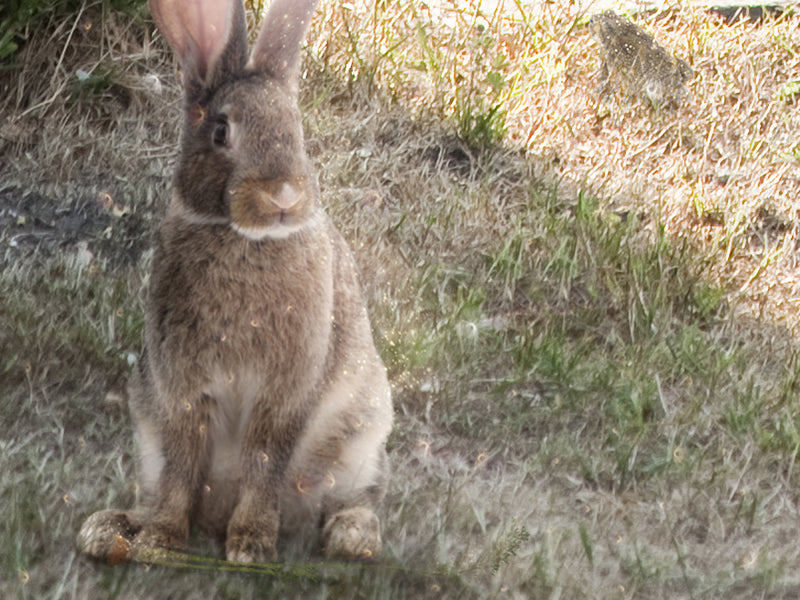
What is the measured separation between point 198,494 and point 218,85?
1.09 metres

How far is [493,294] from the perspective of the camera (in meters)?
4.82

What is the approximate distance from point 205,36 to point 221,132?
254mm

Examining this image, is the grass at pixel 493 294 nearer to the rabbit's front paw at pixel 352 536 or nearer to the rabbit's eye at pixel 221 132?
the rabbit's front paw at pixel 352 536

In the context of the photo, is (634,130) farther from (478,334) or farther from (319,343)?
(319,343)

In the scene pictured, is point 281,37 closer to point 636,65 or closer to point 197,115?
point 197,115

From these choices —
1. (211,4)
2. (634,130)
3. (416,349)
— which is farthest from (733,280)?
(211,4)

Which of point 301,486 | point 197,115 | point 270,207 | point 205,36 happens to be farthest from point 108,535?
point 205,36

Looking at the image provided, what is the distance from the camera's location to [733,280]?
16.4 ft

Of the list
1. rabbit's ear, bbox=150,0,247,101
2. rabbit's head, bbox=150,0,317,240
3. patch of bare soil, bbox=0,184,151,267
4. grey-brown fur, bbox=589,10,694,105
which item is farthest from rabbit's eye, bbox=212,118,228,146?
grey-brown fur, bbox=589,10,694,105

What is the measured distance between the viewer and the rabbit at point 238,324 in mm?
2871

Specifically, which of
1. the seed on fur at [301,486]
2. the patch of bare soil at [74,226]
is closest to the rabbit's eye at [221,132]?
the seed on fur at [301,486]

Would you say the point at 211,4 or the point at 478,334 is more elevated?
the point at 211,4

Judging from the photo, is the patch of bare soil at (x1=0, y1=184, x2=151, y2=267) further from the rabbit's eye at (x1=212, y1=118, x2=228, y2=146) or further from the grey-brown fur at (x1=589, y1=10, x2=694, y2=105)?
the grey-brown fur at (x1=589, y1=10, x2=694, y2=105)

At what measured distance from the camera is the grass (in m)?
3.46
